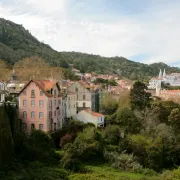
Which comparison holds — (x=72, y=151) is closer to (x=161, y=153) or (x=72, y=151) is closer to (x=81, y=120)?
(x=161, y=153)

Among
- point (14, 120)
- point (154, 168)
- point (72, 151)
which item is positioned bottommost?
point (154, 168)

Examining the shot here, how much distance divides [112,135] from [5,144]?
603 inches

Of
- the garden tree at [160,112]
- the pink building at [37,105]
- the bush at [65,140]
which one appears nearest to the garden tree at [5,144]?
the bush at [65,140]

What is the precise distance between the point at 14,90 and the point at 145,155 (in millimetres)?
21997

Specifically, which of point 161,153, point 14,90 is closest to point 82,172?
point 161,153

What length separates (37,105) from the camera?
41125 millimetres

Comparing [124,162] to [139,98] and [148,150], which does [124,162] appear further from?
[139,98]

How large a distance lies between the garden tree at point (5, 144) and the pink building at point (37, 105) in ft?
31.5

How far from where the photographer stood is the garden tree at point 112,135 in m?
41.2

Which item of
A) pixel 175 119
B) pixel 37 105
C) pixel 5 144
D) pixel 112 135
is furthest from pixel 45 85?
pixel 175 119

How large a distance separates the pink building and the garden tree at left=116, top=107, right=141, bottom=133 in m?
10.5

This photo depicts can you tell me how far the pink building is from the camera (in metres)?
40.9

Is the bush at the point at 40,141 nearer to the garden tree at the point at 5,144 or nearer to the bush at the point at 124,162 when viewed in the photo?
the garden tree at the point at 5,144

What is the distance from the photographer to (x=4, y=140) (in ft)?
101
